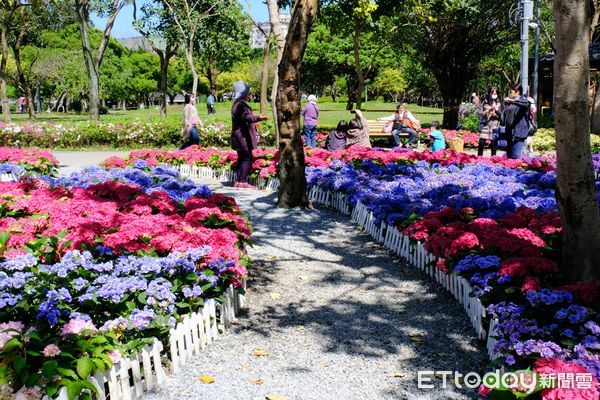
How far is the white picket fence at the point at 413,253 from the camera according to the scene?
4.66 meters

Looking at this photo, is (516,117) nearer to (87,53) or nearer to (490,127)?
(490,127)

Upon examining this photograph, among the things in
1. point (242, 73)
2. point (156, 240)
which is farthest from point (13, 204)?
point (242, 73)

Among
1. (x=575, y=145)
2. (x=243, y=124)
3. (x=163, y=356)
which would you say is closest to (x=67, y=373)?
(x=163, y=356)

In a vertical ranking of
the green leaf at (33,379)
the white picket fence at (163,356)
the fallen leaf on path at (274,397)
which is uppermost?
the green leaf at (33,379)

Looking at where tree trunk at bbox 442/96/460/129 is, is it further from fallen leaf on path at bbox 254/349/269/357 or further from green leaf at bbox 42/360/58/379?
green leaf at bbox 42/360/58/379

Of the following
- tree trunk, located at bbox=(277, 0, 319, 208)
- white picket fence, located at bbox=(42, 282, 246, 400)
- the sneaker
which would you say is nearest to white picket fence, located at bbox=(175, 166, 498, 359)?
tree trunk, located at bbox=(277, 0, 319, 208)

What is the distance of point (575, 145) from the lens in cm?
422

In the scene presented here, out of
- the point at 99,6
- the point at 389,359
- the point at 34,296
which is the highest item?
the point at 99,6

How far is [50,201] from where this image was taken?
22.3 ft

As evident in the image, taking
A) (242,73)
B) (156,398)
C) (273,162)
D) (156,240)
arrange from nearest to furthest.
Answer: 1. (156,398)
2. (156,240)
3. (273,162)
4. (242,73)

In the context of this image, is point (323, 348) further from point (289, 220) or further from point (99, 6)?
point (99, 6)

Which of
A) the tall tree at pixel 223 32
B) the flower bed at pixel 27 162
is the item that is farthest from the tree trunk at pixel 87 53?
the flower bed at pixel 27 162

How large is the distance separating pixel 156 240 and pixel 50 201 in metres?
2.36

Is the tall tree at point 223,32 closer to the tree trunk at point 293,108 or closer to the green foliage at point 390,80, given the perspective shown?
the tree trunk at point 293,108
